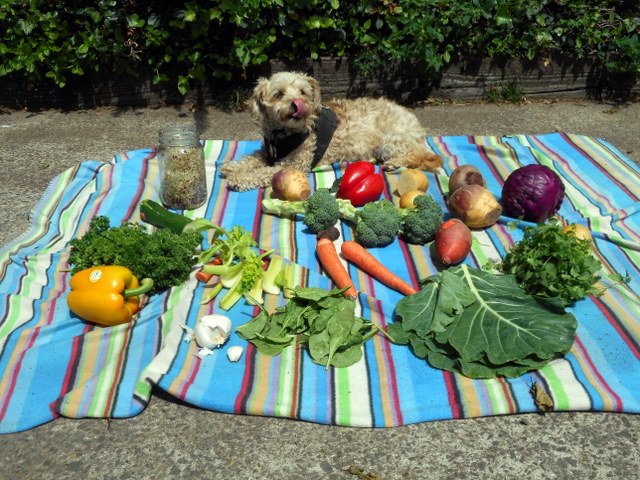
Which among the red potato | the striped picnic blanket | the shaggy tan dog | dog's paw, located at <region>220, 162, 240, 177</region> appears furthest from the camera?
dog's paw, located at <region>220, 162, 240, 177</region>

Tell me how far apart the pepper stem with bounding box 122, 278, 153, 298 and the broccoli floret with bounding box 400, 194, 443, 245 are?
5.71 ft

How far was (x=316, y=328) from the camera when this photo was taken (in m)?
2.67

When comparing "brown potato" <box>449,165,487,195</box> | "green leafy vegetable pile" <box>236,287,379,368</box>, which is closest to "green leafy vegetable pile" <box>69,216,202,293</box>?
"green leafy vegetable pile" <box>236,287,379,368</box>

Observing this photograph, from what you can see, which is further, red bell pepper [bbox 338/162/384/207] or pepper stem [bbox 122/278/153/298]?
red bell pepper [bbox 338/162/384/207]

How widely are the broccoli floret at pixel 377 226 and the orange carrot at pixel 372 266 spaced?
85mm

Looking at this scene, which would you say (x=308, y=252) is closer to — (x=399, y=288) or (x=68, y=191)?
(x=399, y=288)

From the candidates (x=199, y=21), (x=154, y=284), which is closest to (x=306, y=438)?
(x=154, y=284)

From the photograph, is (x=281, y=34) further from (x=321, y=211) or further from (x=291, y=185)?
(x=321, y=211)

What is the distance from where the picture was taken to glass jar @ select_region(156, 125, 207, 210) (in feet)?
12.9

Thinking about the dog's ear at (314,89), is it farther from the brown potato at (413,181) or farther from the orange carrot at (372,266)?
the orange carrot at (372,266)

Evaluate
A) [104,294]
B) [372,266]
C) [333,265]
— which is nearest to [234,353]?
[104,294]

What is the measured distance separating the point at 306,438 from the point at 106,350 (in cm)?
118

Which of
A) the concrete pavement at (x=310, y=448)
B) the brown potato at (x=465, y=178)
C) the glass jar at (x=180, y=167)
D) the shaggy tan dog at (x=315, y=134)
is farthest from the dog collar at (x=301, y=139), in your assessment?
the concrete pavement at (x=310, y=448)

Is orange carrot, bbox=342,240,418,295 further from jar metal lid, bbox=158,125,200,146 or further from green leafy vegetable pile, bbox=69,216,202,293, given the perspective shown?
jar metal lid, bbox=158,125,200,146
